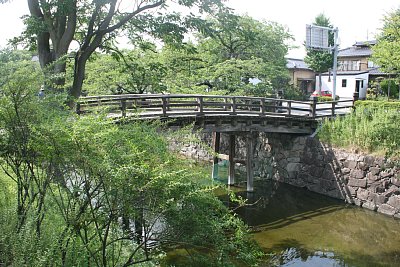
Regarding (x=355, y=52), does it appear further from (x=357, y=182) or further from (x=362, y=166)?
(x=357, y=182)

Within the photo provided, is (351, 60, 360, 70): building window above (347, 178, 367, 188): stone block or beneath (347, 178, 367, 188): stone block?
above

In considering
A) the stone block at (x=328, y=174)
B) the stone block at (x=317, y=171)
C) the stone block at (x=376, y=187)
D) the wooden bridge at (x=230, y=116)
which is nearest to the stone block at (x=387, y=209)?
the stone block at (x=376, y=187)

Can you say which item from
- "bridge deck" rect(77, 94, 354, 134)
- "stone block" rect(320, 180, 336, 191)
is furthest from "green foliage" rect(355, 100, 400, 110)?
"stone block" rect(320, 180, 336, 191)

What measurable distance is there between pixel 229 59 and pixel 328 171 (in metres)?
9.44

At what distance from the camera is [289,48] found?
83.8 feet

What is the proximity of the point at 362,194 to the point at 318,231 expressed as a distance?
347cm

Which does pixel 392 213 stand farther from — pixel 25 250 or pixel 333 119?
pixel 25 250

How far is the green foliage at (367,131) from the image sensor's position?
14.0 m

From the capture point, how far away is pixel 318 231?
12195 mm

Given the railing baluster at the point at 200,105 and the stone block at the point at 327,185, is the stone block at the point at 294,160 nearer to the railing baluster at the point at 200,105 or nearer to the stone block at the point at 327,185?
the stone block at the point at 327,185

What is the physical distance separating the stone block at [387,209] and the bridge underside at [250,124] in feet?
16.3

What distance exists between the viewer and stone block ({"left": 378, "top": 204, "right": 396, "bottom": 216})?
13.5 m

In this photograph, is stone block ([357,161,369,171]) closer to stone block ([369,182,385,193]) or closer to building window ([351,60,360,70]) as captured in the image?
stone block ([369,182,385,193])

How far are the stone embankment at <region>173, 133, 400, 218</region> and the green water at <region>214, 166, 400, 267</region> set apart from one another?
482 millimetres
